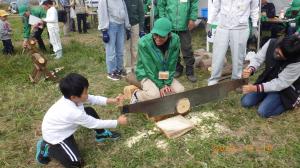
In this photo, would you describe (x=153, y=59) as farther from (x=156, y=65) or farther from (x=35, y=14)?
(x=35, y=14)

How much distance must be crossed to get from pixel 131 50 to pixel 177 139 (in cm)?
335

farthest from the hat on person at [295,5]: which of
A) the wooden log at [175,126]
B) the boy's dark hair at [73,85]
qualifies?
the boy's dark hair at [73,85]

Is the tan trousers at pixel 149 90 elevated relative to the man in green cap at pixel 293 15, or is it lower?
lower

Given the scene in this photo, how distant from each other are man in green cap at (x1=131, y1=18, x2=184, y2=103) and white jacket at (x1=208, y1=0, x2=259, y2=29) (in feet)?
3.64

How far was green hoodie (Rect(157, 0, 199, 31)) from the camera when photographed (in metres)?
5.83

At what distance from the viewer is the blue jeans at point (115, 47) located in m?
6.12

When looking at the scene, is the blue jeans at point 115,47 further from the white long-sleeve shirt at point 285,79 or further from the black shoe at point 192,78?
the white long-sleeve shirt at point 285,79

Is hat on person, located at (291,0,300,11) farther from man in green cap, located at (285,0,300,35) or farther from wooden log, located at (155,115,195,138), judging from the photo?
wooden log, located at (155,115,195,138)

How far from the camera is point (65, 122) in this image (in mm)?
3377

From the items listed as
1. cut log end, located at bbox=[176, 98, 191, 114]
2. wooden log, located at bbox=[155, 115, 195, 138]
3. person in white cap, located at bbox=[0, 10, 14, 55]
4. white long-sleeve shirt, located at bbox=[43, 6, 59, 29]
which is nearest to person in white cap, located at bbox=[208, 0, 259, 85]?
cut log end, located at bbox=[176, 98, 191, 114]

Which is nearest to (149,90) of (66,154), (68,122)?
(68,122)

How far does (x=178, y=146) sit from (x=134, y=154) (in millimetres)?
533

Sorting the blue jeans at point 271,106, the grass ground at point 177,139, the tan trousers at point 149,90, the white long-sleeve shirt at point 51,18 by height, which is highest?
the white long-sleeve shirt at point 51,18

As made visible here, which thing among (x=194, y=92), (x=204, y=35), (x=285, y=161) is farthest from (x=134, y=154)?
(x=204, y=35)
